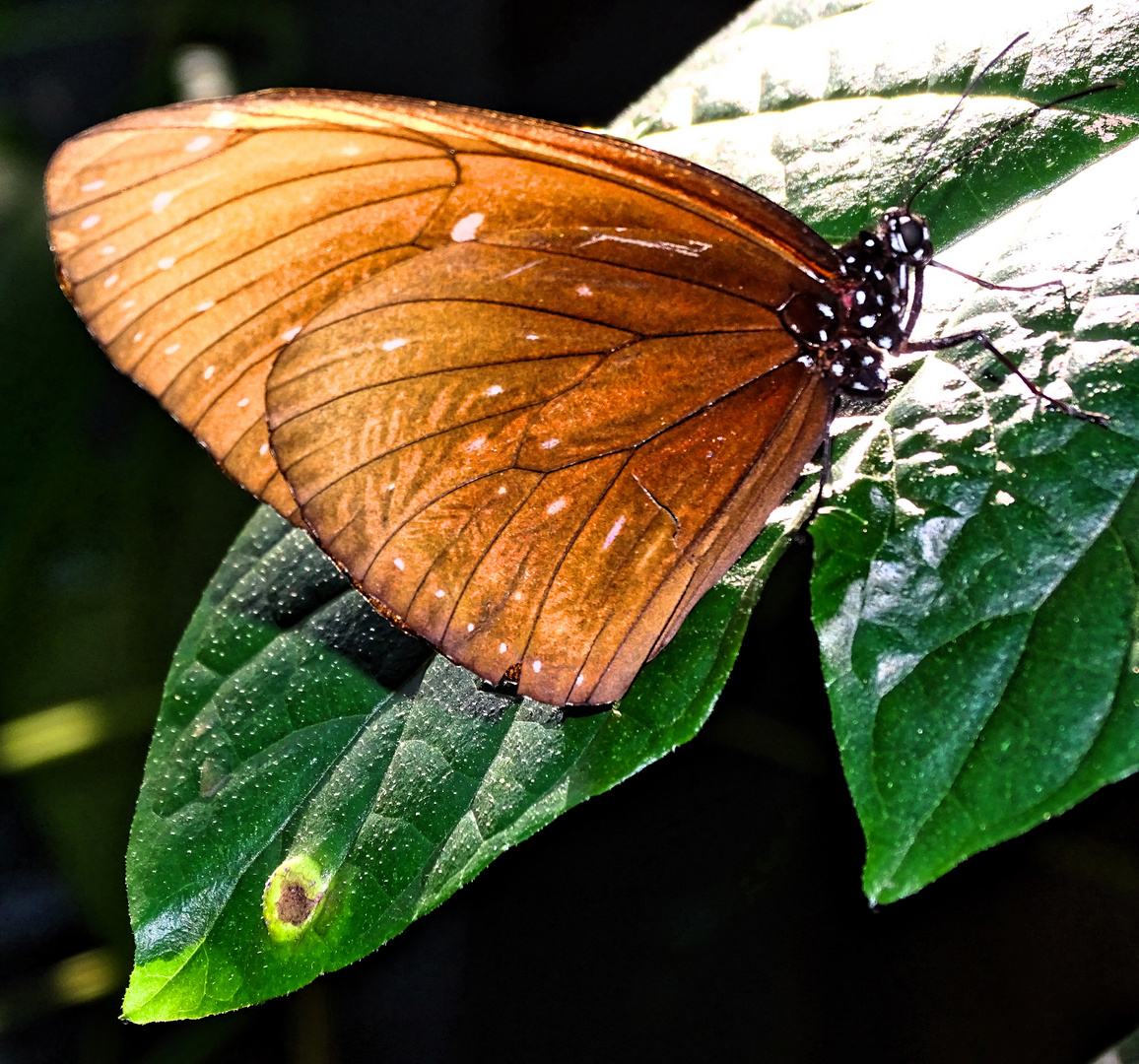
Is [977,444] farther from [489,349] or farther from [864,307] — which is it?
[489,349]

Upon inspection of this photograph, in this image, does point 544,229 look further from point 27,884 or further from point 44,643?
point 27,884

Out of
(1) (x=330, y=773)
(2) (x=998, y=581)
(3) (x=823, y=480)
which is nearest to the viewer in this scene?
(2) (x=998, y=581)

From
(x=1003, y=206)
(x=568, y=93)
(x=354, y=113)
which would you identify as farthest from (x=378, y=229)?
(x=568, y=93)

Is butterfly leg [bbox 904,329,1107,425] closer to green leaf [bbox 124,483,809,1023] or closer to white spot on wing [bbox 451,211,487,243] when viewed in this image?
green leaf [bbox 124,483,809,1023]

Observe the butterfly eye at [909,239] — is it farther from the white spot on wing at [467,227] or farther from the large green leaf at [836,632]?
the white spot on wing at [467,227]

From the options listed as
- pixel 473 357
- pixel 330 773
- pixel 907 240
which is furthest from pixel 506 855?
pixel 907 240
